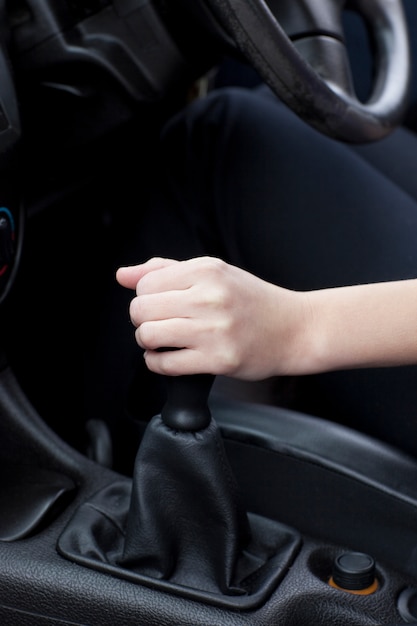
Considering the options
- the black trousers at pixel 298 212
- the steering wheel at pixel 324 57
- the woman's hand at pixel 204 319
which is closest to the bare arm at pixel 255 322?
the woman's hand at pixel 204 319

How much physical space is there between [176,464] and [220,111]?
0.68 metres

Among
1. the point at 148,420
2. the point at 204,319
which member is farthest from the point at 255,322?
the point at 148,420

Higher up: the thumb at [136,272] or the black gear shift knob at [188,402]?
the thumb at [136,272]

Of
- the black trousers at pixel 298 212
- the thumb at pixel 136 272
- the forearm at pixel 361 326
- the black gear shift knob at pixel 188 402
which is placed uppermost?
the thumb at pixel 136 272

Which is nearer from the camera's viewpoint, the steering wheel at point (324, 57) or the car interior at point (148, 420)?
the car interior at point (148, 420)

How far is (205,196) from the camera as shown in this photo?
1116mm

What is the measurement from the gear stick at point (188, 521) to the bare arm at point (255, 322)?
0.03 meters

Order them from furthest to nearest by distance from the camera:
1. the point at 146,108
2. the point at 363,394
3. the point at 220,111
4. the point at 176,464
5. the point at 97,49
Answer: the point at 220,111, the point at 146,108, the point at 97,49, the point at 363,394, the point at 176,464

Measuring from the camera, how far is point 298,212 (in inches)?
39.7

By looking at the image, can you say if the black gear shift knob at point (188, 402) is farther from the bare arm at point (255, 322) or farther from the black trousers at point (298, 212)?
the black trousers at point (298, 212)

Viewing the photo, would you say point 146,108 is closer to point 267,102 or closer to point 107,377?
point 267,102

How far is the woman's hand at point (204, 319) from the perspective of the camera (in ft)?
1.99

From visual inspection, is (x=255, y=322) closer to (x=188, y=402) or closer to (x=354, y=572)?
(x=188, y=402)

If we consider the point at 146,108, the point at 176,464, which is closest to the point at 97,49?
the point at 146,108
